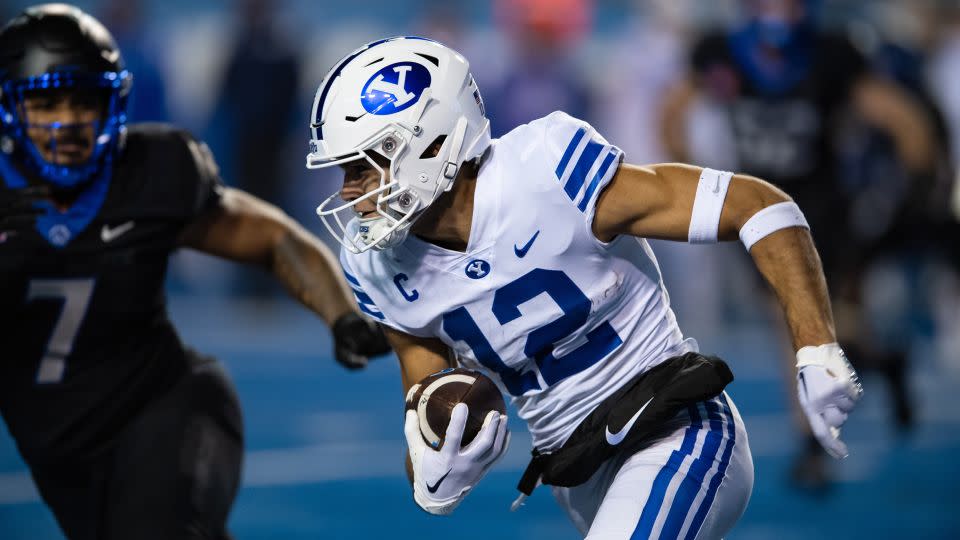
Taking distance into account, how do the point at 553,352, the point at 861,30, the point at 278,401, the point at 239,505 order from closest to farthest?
the point at 553,352 < the point at 239,505 < the point at 861,30 < the point at 278,401

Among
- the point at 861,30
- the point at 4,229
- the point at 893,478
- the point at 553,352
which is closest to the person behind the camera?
the point at 553,352

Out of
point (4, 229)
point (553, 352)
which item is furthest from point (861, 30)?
point (4, 229)

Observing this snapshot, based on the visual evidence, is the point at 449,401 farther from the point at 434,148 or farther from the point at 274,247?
the point at 274,247

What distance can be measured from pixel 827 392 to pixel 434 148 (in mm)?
1000

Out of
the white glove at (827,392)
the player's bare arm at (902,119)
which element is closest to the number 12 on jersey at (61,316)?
the white glove at (827,392)

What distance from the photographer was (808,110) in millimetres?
6371

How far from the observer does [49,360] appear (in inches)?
139

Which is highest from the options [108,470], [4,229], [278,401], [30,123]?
[30,123]

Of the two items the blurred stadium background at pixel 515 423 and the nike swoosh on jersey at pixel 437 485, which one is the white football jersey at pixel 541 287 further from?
the blurred stadium background at pixel 515 423

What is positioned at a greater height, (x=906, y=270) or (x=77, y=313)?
(x=77, y=313)

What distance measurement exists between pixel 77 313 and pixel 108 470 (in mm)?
409

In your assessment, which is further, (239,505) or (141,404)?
(239,505)

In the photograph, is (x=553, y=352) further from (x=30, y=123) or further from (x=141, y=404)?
(x=30, y=123)

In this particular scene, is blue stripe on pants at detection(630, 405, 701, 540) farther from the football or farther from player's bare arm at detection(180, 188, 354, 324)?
player's bare arm at detection(180, 188, 354, 324)
